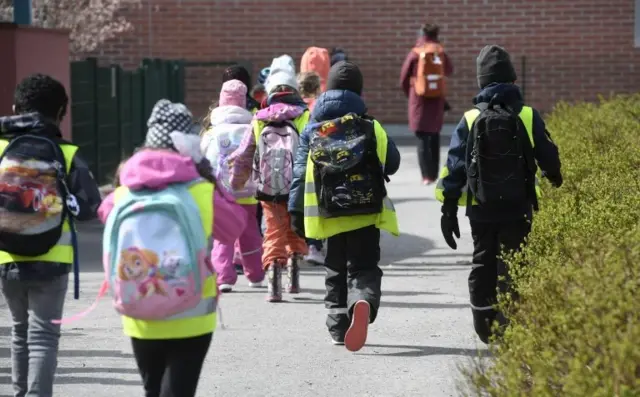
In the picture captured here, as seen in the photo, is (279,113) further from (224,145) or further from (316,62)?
(316,62)

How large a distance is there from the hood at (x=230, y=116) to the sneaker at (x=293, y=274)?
1.06 m

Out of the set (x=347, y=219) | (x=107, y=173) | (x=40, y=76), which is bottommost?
(x=107, y=173)

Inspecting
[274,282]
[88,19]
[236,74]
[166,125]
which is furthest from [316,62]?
[88,19]

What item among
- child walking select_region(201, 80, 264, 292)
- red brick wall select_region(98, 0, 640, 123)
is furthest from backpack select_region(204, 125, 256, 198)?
red brick wall select_region(98, 0, 640, 123)

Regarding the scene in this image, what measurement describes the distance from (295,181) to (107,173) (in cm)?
1000

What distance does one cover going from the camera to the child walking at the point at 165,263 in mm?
5590

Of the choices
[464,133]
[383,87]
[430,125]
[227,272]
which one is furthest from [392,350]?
[383,87]

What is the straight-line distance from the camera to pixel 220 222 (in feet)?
19.3

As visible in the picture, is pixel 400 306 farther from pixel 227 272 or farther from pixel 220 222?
pixel 220 222

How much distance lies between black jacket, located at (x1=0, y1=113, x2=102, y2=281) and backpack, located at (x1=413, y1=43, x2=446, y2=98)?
1205cm

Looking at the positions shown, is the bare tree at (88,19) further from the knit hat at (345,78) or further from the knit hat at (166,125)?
the knit hat at (166,125)

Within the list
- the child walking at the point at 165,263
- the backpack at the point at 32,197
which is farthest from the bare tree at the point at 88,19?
the child walking at the point at 165,263

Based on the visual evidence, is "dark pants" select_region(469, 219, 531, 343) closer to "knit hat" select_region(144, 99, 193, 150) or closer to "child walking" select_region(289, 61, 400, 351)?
"child walking" select_region(289, 61, 400, 351)

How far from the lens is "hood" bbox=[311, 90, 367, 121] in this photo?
880 centimetres
